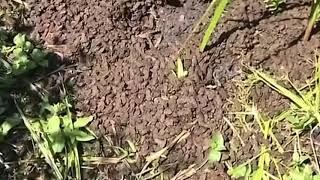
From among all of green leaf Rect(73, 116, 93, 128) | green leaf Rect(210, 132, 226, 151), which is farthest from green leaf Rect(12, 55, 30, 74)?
green leaf Rect(210, 132, 226, 151)

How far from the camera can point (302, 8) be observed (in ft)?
7.80

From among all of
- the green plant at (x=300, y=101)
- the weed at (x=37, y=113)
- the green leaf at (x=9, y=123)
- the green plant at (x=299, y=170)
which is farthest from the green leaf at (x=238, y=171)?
the green leaf at (x=9, y=123)

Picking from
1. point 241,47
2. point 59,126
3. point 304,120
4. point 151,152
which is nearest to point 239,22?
point 241,47

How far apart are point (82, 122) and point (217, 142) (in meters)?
0.44

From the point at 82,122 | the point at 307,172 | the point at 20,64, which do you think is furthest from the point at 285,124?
the point at 20,64

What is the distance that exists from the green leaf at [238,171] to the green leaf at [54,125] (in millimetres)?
558

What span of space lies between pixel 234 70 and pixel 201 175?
0.39 m

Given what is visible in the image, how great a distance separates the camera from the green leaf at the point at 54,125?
2.13 m

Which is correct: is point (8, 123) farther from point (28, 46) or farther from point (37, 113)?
point (28, 46)

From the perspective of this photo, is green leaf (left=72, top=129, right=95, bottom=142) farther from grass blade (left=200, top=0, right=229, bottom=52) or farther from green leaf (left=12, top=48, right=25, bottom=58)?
grass blade (left=200, top=0, right=229, bottom=52)

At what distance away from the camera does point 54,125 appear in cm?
214

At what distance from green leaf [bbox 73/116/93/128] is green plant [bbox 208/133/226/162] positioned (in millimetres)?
402

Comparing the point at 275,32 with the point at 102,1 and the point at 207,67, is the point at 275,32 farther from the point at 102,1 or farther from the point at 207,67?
the point at 102,1

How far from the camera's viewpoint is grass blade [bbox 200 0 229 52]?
198 cm
